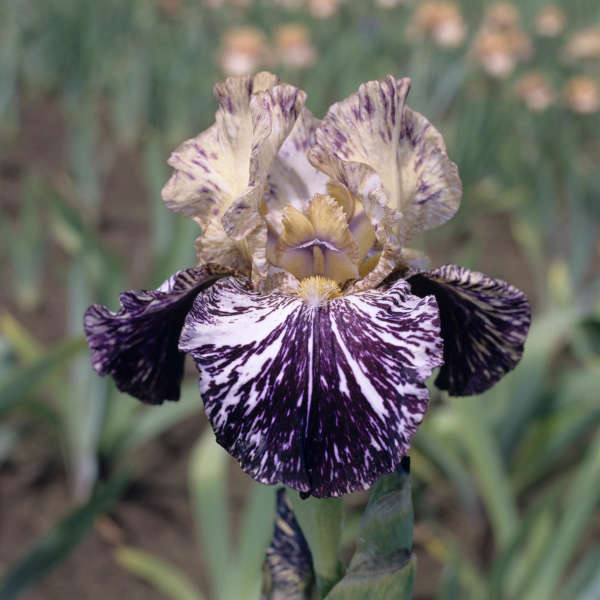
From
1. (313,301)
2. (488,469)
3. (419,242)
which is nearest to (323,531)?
(313,301)

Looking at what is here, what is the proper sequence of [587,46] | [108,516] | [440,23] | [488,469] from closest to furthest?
[488,469] < [108,516] < [440,23] < [587,46]

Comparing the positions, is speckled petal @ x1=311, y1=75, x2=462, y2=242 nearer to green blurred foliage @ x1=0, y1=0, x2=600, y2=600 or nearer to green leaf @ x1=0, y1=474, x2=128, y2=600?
green blurred foliage @ x1=0, y1=0, x2=600, y2=600

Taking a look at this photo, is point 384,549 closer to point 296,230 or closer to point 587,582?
point 296,230

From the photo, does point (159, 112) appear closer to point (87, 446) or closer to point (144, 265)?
point (144, 265)

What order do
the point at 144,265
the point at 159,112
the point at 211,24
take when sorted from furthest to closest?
the point at 211,24 → the point at 159,112 → the point at 144,265

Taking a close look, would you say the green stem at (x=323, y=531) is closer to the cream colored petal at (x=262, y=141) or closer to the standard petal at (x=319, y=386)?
the standard petal at (x=319, y=386)

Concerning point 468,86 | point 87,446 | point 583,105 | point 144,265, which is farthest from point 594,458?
point 468,86

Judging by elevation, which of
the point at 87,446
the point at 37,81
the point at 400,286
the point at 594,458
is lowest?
the point at 594,458

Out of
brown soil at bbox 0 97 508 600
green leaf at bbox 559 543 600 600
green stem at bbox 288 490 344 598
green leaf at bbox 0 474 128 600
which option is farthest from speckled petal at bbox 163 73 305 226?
brown soil at bbox 0 97 508 600
